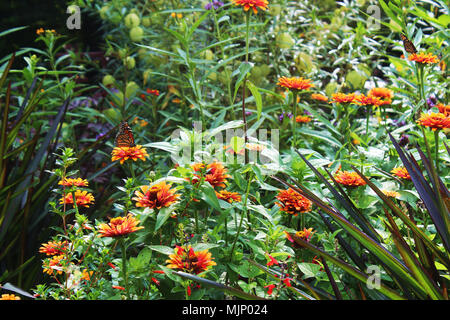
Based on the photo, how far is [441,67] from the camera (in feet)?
7.96

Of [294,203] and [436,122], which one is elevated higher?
[436,122]

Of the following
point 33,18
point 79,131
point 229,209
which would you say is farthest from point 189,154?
point 33,18

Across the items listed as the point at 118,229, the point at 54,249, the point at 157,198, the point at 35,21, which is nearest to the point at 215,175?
Result: the point at 157,198

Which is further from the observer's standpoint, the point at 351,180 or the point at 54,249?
the point at 351,180

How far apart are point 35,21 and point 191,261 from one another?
3895 mm

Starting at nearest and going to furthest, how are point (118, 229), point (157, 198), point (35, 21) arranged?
point (118, 229)
point (157, 198)
point (35, 21)

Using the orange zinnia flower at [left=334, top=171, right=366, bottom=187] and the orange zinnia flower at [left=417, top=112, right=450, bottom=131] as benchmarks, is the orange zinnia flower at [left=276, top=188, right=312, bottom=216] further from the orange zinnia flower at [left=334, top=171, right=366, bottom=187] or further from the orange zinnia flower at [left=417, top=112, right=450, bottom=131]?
the orange zinnia flower at [left=417, top=112, right=450, bottom=131]

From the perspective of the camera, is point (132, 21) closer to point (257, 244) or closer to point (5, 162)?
point (5, 162)

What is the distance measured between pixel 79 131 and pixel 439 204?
7.48 ft

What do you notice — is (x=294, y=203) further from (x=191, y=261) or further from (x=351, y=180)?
(x=191, y=261)

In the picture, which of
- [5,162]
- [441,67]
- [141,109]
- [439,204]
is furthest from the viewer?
[141,109]

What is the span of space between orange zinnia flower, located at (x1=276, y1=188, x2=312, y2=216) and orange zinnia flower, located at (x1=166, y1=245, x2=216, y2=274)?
0.98 ft

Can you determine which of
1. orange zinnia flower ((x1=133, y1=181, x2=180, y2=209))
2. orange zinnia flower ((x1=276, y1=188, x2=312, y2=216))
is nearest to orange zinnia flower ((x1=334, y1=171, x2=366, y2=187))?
orange zinnia flower ((x1=276, y1=188, x2=312, y2=216))

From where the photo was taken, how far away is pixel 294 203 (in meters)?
1.11
